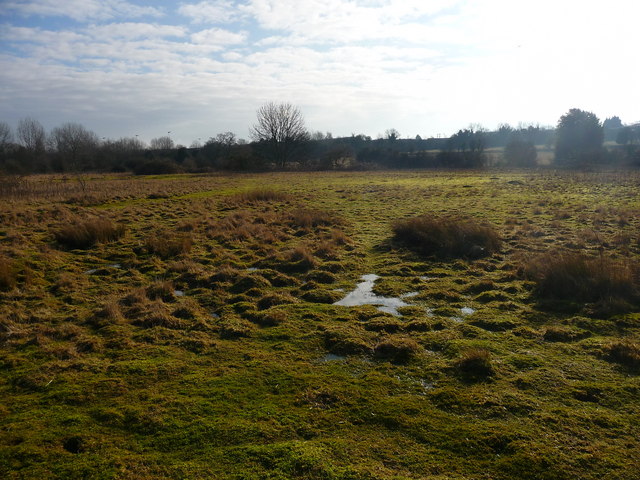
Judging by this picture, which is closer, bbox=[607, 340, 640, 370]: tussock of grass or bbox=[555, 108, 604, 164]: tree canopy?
bbox=[607, 340, 640, 370]: tussock of grass

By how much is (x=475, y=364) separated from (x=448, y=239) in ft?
28.2

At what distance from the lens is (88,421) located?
5.30 metres

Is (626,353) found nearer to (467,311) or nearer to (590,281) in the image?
(467,311)

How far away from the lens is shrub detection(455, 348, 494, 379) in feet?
21.2

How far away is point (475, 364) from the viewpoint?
659cm

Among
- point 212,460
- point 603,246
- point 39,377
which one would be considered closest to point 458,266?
point 603,246

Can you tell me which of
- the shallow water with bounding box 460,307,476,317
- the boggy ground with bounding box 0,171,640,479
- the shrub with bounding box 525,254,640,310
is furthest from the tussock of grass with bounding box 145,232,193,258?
the shrub with bounding box 525,254,640,310

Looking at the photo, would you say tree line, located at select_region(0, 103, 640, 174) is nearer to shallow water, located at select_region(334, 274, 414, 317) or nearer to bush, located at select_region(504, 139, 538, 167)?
bush, located at select_region(504, 139, 538, 167)

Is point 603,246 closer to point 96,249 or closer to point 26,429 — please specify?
point 26,429

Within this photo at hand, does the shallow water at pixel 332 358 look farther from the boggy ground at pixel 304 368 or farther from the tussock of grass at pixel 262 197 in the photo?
the tussock of grass at pixel 262 197

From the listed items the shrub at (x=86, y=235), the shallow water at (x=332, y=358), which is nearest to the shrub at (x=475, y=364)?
the shallow water at (x=332, y=358)

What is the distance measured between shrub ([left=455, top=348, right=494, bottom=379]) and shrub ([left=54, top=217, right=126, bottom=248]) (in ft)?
46.0

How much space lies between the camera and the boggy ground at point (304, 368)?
4.69 m

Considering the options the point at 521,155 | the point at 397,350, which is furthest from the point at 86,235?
the point at 521,155
